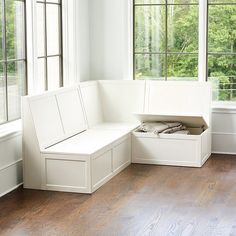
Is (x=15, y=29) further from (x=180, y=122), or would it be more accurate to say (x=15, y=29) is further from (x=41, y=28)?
(x=180, y=122)

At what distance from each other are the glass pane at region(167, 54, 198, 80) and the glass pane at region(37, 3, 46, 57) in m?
1.80

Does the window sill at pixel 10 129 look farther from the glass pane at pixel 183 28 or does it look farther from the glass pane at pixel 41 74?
the glass pane at pixel 183 28

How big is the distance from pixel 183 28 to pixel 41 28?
1.92 m

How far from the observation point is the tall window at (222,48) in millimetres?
7293

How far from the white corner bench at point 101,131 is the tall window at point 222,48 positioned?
382mm

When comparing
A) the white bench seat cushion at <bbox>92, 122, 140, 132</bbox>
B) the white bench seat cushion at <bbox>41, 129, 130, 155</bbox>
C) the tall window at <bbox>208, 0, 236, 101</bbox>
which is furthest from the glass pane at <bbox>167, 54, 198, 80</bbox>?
the white bench seat cushion at <bbox>41, 129, 130, 155</bbox>

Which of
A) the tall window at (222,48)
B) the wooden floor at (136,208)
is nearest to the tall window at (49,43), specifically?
the wooden floor at (136,208)

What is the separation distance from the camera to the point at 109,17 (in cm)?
753

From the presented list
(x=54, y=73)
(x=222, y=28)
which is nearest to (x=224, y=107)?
(x=222, y=28)

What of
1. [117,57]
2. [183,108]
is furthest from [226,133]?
[117,57]

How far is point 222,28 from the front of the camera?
733 cm

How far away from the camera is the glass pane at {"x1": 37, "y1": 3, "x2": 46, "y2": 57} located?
6.40 m

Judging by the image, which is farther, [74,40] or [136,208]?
[74,40]

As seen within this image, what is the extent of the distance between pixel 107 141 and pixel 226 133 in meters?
1.88
